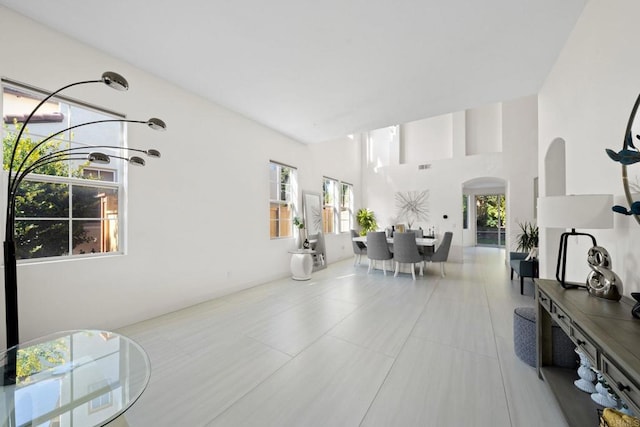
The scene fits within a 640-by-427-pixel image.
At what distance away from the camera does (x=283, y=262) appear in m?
5.32

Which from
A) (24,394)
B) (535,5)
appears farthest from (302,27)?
(24,394)

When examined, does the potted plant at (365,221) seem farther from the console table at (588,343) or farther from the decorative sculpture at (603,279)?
the decorative sculpture at (603,279)

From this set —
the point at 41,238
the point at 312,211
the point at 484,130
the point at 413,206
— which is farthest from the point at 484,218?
the point at 41,238

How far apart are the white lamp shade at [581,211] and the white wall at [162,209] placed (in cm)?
406

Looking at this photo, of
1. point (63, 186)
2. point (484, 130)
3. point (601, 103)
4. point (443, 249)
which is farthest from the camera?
point (484, 130)

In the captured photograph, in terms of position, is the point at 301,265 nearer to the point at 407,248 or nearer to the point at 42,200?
the point at 407,248

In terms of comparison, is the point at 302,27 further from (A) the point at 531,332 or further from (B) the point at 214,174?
(A) the point at 531,332

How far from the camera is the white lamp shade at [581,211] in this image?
1.50m

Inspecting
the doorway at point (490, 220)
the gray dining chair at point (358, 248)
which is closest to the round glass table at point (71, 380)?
the gray dining chair at point (358, 248)

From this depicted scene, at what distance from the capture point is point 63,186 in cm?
261

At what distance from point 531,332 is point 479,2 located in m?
2.93

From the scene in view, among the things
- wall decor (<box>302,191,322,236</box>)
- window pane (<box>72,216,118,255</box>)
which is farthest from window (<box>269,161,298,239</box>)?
window pane (<box>72,216,118,255</box>)

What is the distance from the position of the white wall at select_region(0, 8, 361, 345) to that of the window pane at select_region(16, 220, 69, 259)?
18 centimetres

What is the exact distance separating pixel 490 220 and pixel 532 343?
10.0 m
